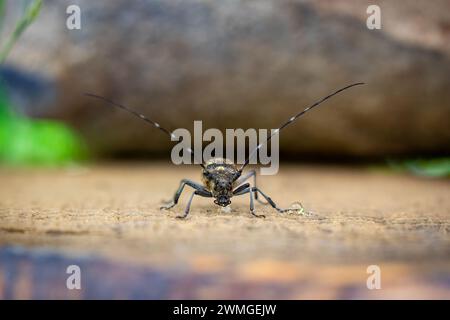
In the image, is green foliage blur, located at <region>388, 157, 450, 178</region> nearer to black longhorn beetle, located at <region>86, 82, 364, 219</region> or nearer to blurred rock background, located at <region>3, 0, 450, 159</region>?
blurred rock background, located at <region>3, 0, 450, 159</region>

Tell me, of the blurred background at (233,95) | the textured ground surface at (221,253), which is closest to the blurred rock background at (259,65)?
the blurred background at (233,95)

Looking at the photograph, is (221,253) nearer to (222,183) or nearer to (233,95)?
(222,183)

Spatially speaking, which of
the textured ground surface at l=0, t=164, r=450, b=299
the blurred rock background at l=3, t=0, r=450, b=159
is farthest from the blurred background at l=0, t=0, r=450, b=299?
the textured ground surface at l=0, t=164, r=450, b=299

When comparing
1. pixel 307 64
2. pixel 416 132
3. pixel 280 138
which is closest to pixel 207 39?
pixel 307 64

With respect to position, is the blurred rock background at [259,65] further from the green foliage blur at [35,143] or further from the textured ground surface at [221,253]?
the textured ground surface at [221,253]

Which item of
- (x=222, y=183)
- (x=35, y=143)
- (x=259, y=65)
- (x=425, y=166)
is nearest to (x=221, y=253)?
(x=222, y=183)
